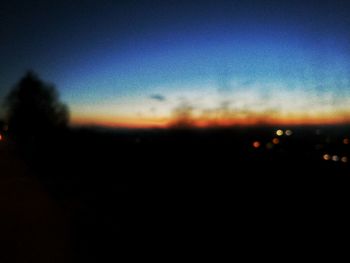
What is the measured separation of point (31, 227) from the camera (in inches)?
273

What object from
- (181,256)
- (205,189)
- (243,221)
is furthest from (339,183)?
(181,256)

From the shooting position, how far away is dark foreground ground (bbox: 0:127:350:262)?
628cm

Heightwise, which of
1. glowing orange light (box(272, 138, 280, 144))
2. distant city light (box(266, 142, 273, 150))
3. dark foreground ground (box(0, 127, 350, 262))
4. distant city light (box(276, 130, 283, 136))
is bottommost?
dark foreground ground (box(0, 127, 350, 262))

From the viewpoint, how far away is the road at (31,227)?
5539mm

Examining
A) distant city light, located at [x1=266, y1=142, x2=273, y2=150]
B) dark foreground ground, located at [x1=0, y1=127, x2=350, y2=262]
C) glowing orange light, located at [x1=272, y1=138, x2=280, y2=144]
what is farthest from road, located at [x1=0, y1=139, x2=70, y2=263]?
glowing orange light, located at [x1=272, y1=138, x2=280, y2=144]

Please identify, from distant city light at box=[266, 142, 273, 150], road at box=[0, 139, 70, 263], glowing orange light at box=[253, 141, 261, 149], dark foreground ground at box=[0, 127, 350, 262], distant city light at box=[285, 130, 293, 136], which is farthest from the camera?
distant city light at box=[285, 130, 293, 136]

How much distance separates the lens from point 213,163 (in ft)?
58.9

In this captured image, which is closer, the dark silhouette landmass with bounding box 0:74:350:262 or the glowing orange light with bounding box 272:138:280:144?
the dark silhouette landmass with bounding box 0:74:350:262

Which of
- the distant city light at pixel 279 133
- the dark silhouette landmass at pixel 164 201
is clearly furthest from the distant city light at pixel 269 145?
the dark silhouette landmass at pixel 164 201

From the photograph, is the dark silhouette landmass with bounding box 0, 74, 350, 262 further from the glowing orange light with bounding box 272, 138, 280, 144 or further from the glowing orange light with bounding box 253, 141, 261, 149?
the glowing orange light with bounding box 272, 138, 280, 144

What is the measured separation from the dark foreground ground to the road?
0.02m

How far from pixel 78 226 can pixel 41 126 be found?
1869 inches

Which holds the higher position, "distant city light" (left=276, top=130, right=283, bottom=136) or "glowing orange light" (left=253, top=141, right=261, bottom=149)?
"distant city light" (left=276, top=130, right=283, bottom=136)

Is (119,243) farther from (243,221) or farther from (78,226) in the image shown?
(243,221)
